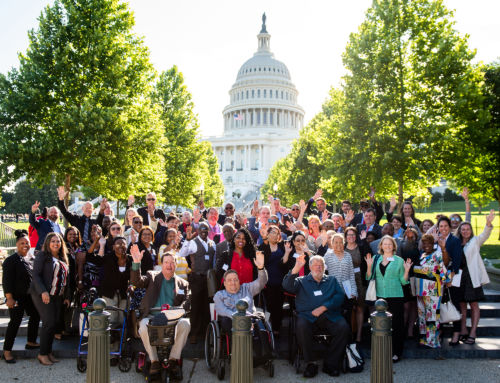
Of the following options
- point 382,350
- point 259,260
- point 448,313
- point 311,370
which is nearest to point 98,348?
point 259,260

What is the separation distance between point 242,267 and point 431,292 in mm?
3208

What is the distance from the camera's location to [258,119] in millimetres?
127312

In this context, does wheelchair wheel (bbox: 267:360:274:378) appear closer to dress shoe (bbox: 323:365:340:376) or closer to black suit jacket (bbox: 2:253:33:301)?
dress shoe (bbox: 323:365:340:376)

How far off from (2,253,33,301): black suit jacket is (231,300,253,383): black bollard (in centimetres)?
416

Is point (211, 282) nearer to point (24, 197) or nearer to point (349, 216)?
point (349, 216)

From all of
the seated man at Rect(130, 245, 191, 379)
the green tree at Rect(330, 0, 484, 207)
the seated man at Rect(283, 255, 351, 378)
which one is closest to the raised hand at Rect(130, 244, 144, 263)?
the seated man at Rect(130, 245, 191, 379)

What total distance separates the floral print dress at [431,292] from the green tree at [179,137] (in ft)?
80.9

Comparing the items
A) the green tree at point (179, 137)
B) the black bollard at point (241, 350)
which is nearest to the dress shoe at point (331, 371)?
the black bollard at point (241, 350)

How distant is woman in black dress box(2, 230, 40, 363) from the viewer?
24.5 feet

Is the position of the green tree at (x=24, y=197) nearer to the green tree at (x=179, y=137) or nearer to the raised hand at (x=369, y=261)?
the green tree at (x=179, y=137)

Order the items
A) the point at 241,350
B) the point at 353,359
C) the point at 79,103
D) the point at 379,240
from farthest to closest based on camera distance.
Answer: the point at 79,103
the point at 379,240
the point at 353,359
the point at 241,350

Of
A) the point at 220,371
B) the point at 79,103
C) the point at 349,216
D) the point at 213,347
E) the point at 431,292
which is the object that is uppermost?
the point at 79,103

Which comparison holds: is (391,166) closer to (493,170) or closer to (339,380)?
(493,170)

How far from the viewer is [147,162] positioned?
19859 mm
